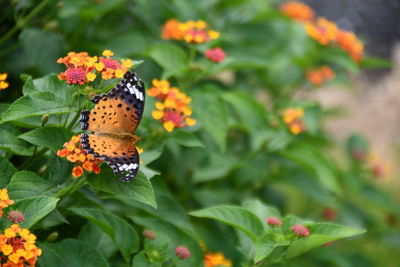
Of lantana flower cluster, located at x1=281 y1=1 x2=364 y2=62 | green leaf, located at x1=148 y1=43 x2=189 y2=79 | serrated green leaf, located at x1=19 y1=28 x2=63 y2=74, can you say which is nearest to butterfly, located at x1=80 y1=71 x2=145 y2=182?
green leaf, located at x1=148 y1=43 x2=189 y2=79

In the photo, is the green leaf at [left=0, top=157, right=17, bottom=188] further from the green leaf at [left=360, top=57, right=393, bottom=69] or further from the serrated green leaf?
the green leaf at [left=360, top=57, right=393, bottom=69]

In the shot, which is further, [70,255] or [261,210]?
[261,210]

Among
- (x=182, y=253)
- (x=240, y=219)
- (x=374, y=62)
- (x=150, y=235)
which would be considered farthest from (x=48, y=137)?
(x=374, y=62)

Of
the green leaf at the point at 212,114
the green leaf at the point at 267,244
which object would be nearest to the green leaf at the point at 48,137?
the green leaf at the point at 267,244

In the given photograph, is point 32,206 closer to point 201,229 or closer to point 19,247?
point 19,247

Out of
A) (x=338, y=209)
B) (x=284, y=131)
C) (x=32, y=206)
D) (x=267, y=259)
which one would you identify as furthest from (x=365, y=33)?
(x=32, y=206)

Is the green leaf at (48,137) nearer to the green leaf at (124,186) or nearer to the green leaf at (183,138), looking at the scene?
the green leaf at (124,186)

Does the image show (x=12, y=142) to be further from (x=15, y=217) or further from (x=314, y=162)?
(x=314, y=162)
